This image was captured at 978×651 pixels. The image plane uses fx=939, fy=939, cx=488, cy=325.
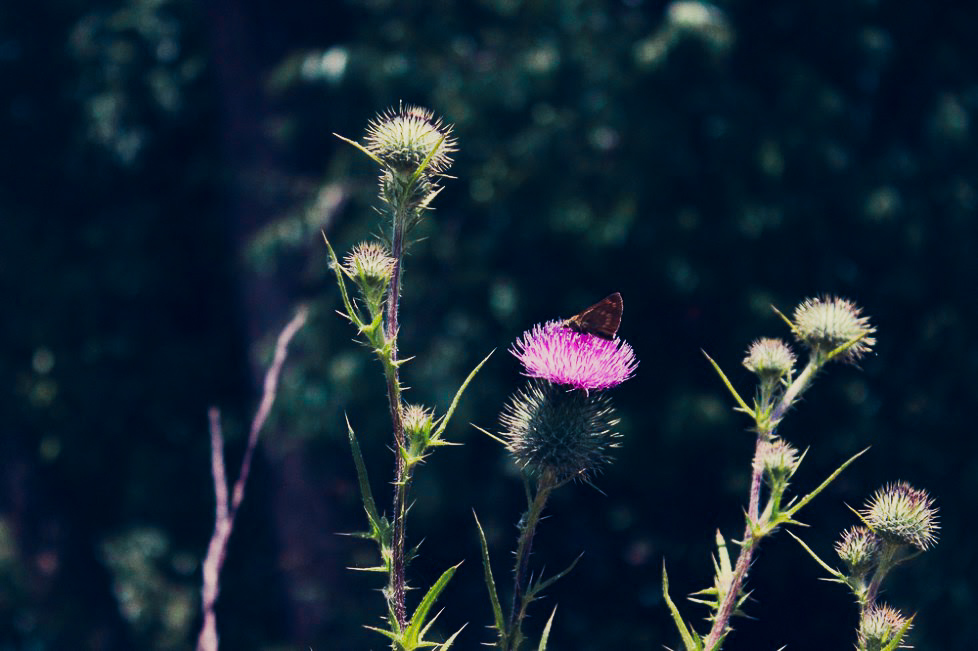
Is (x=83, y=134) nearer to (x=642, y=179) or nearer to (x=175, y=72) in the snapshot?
(x=175, y=72)

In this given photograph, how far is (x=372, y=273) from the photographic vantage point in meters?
1.14

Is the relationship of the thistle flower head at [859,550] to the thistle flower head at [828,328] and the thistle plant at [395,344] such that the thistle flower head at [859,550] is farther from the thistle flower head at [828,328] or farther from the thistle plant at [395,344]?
the thistle plant at [395,344]

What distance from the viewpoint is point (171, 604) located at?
6246 millimetres

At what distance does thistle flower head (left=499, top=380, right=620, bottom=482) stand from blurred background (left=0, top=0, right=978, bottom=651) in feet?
10.1

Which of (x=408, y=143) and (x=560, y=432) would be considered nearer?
(x=408, y=143)

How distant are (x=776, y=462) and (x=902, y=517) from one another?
0.67 feet

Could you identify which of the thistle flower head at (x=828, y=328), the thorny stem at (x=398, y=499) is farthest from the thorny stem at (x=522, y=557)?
the thistle flower head at (x=828, y=328)

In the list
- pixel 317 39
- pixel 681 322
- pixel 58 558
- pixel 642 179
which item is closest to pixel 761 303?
pixel 681 322

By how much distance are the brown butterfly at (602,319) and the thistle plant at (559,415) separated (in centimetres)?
1

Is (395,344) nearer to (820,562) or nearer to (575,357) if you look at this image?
(575,357)

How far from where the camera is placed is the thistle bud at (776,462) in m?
1.17

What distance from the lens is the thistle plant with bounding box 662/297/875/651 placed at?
1.07 meters

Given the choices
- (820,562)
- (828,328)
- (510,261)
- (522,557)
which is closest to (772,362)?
(828,328)

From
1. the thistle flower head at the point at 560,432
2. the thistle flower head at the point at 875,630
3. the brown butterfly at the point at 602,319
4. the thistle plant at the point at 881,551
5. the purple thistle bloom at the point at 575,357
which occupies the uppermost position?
the brown butterfly at the point at 602,319
